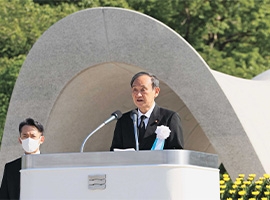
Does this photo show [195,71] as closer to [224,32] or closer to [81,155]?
[81,155]

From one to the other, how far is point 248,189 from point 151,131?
13.9 feet

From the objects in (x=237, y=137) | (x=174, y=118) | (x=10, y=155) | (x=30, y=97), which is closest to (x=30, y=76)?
(x=30, y=97)

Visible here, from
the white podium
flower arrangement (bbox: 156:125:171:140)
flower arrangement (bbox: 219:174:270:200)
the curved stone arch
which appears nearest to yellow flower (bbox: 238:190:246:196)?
flower arrangement (bbox: 219:174:270:200)

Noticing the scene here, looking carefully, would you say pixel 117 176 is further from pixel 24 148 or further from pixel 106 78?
pixel 106 78

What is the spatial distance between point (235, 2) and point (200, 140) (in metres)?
9.82

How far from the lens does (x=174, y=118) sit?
7113 millimetres

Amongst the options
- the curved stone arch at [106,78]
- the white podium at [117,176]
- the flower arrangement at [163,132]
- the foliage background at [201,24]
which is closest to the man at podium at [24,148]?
the white podium at [117,176]

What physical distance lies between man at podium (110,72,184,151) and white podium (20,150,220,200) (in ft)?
1.56

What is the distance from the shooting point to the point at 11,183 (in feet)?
24.7

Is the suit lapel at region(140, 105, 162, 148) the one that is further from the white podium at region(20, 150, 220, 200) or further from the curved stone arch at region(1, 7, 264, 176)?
the curved stone arch at region(1, 7, 264, 176)

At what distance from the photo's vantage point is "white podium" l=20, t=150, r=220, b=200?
6.20 metres

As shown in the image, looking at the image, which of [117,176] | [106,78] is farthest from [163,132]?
[106,78]

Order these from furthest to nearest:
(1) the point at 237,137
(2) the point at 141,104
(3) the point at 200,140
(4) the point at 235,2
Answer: (4) the point at 235,2, (3) the point at 200,140, (1) the point at 237,137, (2) the point at 141,104

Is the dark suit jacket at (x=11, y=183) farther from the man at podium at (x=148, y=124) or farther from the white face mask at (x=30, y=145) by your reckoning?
the man at podium at (x=148, y=124)
